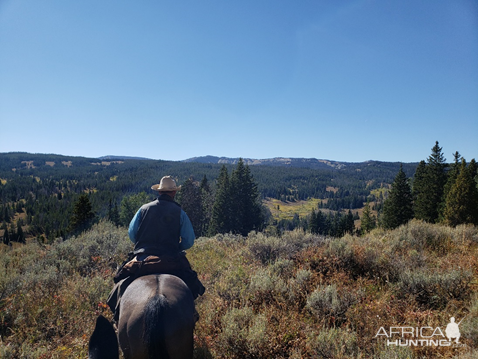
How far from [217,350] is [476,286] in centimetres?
500

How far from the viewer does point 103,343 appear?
3787mm

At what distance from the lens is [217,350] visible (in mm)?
3768

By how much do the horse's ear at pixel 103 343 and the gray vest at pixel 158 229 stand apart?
1.33 metres

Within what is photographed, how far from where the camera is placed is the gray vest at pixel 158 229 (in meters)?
4.43

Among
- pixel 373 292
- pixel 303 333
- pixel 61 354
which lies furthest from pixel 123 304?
pixel 373 292

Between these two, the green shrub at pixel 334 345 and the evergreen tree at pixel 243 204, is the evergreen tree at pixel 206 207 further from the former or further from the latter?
the green shrub at pixel 334 345

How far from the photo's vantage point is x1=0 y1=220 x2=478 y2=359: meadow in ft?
11.7

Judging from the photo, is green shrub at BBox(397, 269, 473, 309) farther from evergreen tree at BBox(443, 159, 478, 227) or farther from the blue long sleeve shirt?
evergreen tree at BBox(443, 159, 478, 227)

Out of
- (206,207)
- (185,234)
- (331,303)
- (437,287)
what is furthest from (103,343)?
(206,207)

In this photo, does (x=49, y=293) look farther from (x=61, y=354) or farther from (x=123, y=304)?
(x=123, y=304)

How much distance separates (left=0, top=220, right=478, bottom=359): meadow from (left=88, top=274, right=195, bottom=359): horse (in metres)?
1.04

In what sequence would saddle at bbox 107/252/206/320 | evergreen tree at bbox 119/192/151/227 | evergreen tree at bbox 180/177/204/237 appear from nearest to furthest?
saddle at bbox 107/252/206/320 < evergreen tree at bbox 180/177/204/237 < evergreen tree at bbox 119/192/151/227

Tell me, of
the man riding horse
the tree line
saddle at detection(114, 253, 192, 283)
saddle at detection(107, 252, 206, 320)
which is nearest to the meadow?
saddle at detection(107, 252, 206, 320)

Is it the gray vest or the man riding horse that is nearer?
the man riding horse
